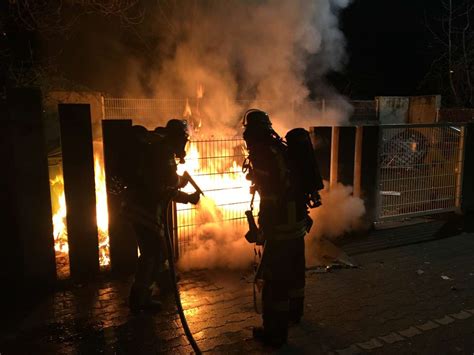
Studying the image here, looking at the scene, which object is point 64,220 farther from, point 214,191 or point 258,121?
point 258,121

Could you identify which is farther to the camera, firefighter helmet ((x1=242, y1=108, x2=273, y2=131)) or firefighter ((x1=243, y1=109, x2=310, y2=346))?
firefighter helmet ((x1=242, y1=108, x2=273, y2=131))

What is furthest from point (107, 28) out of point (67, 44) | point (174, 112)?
point (174, 112)

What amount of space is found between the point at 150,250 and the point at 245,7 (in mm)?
6997

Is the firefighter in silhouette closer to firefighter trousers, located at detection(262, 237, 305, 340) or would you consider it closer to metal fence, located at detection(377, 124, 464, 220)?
firefighter trousers, located at detection(262, 237, 305, 340)

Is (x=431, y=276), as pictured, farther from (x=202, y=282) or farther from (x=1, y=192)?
(x=1, y=192)

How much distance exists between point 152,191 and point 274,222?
1382mm

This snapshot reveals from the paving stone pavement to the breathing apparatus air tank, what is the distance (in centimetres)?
149

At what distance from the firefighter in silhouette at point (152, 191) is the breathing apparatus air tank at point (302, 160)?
116cm

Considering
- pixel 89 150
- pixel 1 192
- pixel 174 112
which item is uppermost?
pixel 174 112

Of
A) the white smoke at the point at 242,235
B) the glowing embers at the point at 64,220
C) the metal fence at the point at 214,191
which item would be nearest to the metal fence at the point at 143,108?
the glowing embers at the point at 64,220

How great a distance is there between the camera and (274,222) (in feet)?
11.8

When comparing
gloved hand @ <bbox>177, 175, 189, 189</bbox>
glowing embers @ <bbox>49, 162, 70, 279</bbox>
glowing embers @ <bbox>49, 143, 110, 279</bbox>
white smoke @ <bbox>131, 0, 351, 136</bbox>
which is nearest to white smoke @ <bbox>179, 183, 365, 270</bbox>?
glowing embers @ <bbox>49, 143, 110, 279</bbox>

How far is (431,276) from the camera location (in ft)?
17.2

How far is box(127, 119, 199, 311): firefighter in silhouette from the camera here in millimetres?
4052
